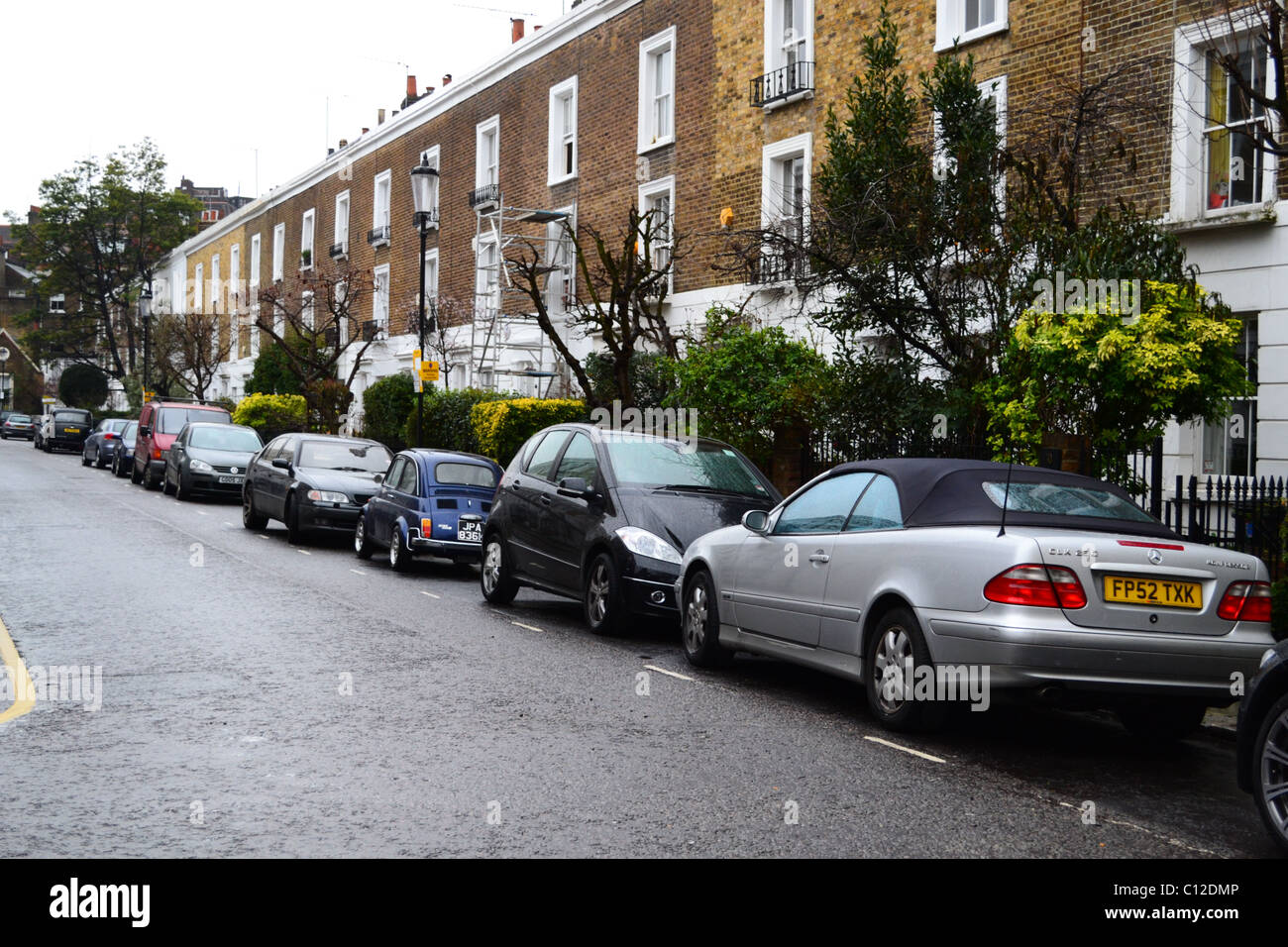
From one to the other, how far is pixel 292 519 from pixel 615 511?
31.5ft

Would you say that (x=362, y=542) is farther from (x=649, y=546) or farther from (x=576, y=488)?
(x=649, y=546)

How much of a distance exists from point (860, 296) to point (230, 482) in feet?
55.7

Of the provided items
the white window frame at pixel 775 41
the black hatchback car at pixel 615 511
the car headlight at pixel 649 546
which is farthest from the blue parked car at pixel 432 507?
the white window frame at pixel 775 41

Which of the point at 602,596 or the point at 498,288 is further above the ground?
the point at 498,288

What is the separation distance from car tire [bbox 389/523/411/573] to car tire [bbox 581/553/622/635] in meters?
5.31

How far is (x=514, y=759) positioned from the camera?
704 cm

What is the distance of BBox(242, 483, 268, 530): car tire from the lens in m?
22.2

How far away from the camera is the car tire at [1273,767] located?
552 cm

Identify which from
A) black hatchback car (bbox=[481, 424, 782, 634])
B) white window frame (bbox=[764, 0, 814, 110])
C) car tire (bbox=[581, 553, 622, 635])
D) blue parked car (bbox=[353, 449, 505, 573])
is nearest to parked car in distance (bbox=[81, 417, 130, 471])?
white window frame (bbox=[764, 0, 814, 110])

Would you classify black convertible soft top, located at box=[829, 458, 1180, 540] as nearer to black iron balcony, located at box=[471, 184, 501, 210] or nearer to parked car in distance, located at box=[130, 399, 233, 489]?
parked car in distance, located at box=[130, 399, 233, 489]

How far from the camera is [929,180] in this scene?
1507 centimetres

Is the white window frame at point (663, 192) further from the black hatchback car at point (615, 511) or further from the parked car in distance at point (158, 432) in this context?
the black hatchback car at point (615, 511)

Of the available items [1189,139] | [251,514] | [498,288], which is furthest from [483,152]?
[1189,139]

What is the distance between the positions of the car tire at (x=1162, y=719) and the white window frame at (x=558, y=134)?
27657mm
